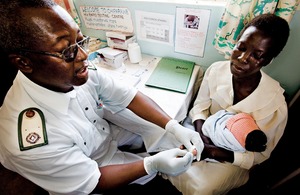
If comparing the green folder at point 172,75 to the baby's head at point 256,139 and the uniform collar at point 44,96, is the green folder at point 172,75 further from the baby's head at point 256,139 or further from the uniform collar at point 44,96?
the uniform collar at point 44,96

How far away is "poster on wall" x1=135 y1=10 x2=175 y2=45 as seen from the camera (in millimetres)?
1219

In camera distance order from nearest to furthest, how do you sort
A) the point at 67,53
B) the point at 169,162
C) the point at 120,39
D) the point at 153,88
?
the point at 67,53 < the point at 169,162 < the point at 153,88 < the point at 120,39

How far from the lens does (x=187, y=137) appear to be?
929mm

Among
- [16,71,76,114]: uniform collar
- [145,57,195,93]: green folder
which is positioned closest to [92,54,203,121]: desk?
[145,57,195,93]: green folder

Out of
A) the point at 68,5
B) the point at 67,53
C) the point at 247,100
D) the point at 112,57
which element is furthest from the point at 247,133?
the point at 68,5

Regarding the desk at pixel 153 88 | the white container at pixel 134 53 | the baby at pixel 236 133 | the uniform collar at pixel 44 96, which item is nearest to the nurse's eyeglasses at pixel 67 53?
the uniform collar at pixel 44 96

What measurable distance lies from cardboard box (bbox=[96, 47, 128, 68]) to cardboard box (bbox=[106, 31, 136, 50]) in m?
0.04

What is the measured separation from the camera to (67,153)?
0.68 m

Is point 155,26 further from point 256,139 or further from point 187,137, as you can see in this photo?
point 256,139

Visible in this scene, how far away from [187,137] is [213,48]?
2.14ft

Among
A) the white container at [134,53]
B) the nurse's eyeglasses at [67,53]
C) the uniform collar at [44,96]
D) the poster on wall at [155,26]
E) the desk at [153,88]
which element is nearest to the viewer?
the nurse's eyeglasses at [67,53]

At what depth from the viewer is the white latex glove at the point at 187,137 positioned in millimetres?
904

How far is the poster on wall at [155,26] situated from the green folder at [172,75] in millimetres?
157

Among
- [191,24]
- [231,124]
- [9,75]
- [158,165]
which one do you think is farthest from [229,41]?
[9,75]
